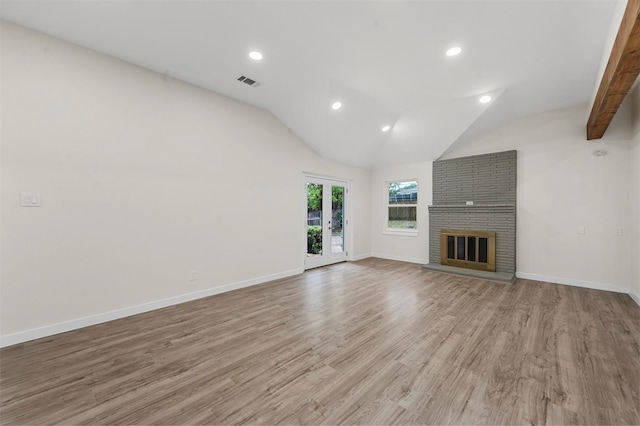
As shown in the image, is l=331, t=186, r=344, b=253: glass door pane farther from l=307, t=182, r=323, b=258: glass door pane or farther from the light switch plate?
Answer: the light switch plate

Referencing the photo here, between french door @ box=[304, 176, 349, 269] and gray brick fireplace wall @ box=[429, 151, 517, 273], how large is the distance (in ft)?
6.82

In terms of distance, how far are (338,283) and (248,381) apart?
110 inches

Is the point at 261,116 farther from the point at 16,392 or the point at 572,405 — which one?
the point at 572,405

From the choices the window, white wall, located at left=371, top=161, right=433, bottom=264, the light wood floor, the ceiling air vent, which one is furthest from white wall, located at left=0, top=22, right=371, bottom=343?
the window

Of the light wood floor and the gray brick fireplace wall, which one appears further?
the gray brick fireplace wall

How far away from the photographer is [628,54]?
211 centimetres

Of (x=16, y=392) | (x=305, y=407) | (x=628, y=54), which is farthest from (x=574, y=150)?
(x=16, y=392)

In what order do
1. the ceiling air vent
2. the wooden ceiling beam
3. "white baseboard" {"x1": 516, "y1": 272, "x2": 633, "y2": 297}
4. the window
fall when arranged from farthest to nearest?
the window, "white baseboard" {"x1": 516, "y1": 272, "x2": 633, "y2": 297}, the ceiling air vent, the wooden ceiling beam

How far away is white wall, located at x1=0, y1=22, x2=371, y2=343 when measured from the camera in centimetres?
257

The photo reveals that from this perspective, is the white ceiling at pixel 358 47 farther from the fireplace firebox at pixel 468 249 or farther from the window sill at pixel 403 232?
the window sill at pixel 403 232

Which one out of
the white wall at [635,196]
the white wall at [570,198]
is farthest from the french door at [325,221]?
the white wall at [635,196]

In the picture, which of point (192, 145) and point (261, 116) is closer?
point (192, 145)

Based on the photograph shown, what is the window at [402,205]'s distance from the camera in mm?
6504

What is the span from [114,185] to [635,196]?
7047mm
